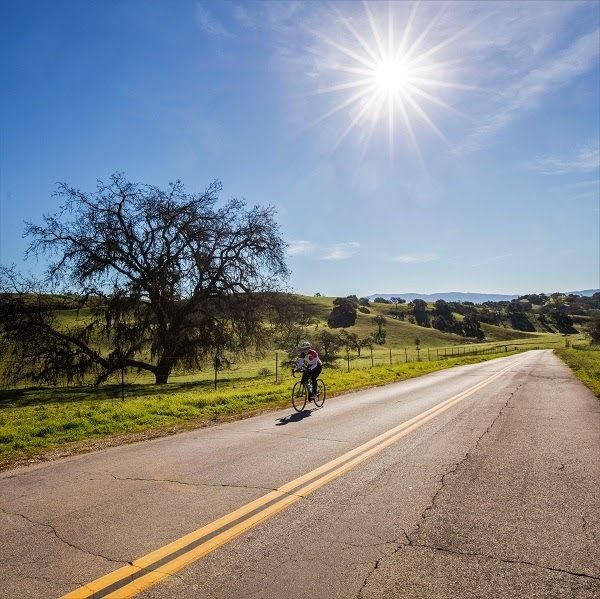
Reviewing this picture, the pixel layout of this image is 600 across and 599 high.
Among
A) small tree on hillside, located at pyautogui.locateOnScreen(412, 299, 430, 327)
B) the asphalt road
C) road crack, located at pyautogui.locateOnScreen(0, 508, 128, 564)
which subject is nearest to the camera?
the asphalt road

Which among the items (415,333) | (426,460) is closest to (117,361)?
(426,460)

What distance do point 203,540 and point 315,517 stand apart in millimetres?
1204

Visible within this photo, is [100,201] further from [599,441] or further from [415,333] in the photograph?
[415,333]

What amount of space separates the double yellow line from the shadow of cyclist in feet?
12.6

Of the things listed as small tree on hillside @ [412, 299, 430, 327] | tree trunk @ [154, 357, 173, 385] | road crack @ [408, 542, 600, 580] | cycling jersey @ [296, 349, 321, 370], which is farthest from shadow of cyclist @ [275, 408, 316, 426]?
small tree on hillside @ [412, 299, 430, 327]

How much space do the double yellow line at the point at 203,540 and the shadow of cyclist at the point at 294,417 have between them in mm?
3852

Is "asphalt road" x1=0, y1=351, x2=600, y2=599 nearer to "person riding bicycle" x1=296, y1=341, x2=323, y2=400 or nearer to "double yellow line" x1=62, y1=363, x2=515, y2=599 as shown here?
"double yellow line" x1=62, y1=363, x2=515, y2=599

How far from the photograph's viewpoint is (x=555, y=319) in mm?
173125

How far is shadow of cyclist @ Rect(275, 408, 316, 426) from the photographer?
35.3 ft

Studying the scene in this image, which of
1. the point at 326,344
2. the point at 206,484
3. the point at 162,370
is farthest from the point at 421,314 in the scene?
the point at 206,484

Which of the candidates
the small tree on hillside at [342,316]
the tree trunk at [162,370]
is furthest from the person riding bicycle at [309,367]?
the small tree on hillside at [342,316]

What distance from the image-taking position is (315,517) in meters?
4.67

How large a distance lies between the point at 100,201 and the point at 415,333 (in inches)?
3599

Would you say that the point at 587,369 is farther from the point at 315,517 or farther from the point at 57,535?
the point at 57,535
